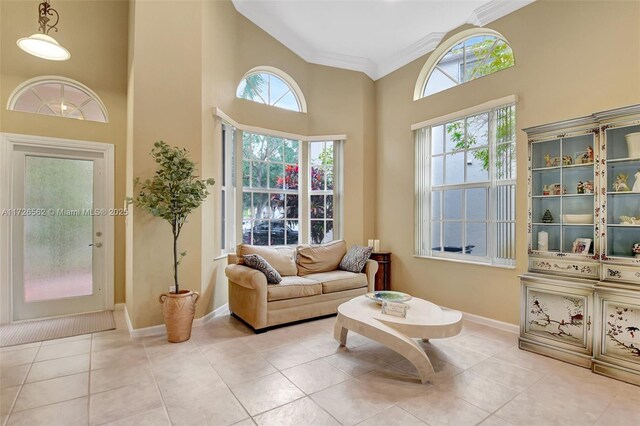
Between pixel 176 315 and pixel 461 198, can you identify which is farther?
pixel 461 198

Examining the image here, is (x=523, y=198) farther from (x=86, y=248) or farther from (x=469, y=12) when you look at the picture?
(x=86, y=248)

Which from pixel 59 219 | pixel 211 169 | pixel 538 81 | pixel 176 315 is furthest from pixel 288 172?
pixel 538 81

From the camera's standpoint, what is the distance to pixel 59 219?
3824mm

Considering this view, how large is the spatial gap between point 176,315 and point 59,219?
216 cm

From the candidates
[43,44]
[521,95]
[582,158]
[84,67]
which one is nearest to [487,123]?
[521,95]

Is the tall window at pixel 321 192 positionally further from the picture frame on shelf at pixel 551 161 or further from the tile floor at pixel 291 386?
the picture frame on shelf at pixel 551 161

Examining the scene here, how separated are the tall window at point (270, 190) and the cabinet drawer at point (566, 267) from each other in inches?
126

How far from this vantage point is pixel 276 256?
3.97 metres

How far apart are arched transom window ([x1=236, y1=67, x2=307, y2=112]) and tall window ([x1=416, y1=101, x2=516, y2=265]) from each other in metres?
2.04

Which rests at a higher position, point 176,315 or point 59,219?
point 59,219

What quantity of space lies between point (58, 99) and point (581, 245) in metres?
5.87

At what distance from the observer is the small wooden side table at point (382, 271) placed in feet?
15.7

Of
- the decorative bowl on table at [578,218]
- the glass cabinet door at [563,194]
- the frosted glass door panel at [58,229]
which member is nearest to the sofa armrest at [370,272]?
the glass cabinet door at [563,194]

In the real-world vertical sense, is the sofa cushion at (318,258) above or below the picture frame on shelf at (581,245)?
below
